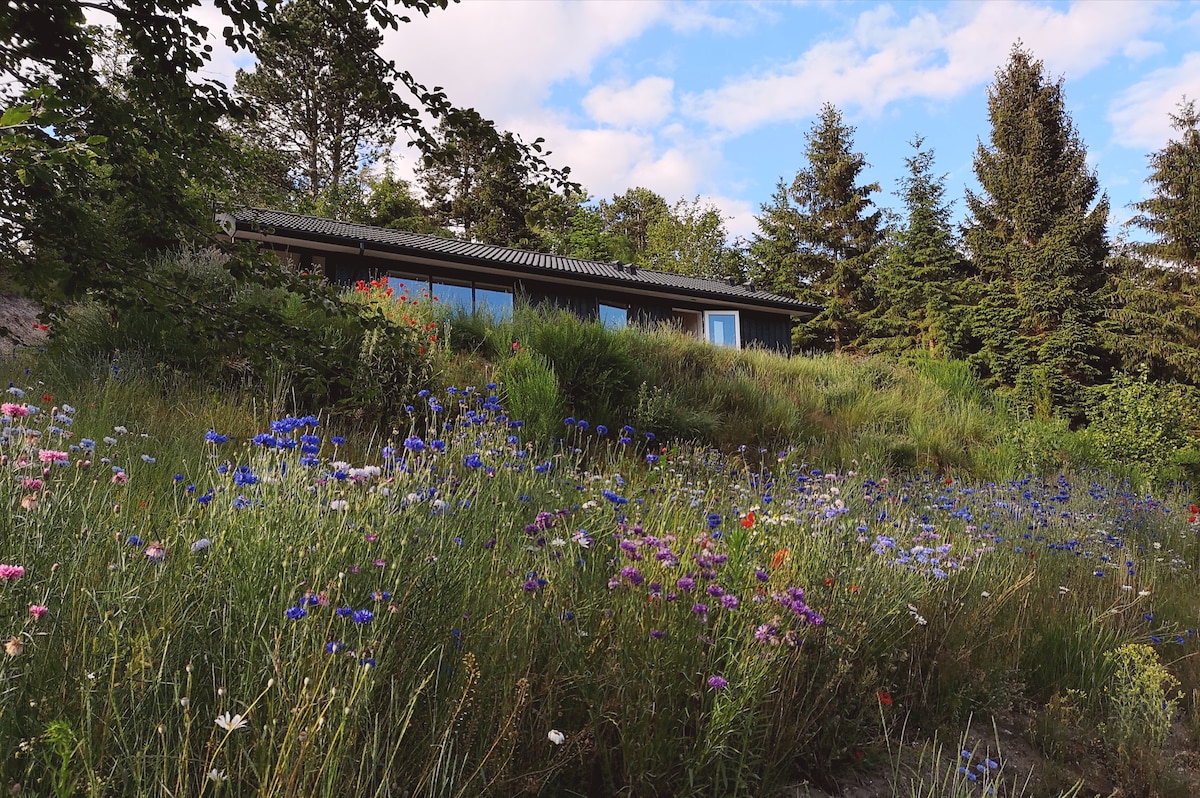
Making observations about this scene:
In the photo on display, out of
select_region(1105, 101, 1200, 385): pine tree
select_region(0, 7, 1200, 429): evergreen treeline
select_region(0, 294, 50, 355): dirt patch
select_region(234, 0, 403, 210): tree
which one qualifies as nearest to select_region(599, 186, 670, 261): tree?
select_region(0, 7, 1200, 429): evergreen treeline

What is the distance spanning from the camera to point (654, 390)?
26.1 feet

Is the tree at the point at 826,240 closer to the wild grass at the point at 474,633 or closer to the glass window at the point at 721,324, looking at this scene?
the glass window at the point at 721,324

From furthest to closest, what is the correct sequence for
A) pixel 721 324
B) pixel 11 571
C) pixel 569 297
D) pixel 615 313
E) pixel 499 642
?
pixel 721 324 → pixel 615 313 → pixel 569 297 → pixel 499 642 → pixel 11 571

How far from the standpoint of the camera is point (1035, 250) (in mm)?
20812

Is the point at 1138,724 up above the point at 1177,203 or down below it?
below

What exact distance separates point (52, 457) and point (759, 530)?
8.03ft

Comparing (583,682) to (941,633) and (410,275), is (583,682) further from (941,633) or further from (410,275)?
(410,275)

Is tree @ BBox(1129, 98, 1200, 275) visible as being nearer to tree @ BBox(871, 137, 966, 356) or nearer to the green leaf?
tree @ BBox(871, 137, 966, 356)

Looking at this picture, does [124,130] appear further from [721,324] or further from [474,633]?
[721,324]

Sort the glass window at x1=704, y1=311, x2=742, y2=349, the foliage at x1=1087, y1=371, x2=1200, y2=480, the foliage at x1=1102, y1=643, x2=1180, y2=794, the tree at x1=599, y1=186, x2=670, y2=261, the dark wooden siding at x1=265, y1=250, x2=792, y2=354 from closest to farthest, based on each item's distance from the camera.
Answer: the foliage at x1=1102, y1=643, x2=1180, y2=794, the foliage at x1=1087, y1=371, x2=1200, y2=480, the dark wooden siding at x1=265, y1=250, x2=792, y2=354, the glass window at x1=704, y1=311, x2=742, y2=349, the tree at x1=599, y1=186, x2=670, y2=261

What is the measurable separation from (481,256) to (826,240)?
1814cm

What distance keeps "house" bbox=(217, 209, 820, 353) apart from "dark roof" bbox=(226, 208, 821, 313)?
26 mm

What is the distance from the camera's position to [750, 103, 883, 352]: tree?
27.3 metres

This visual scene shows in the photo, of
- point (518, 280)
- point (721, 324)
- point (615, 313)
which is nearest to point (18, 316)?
point (518, 280)
